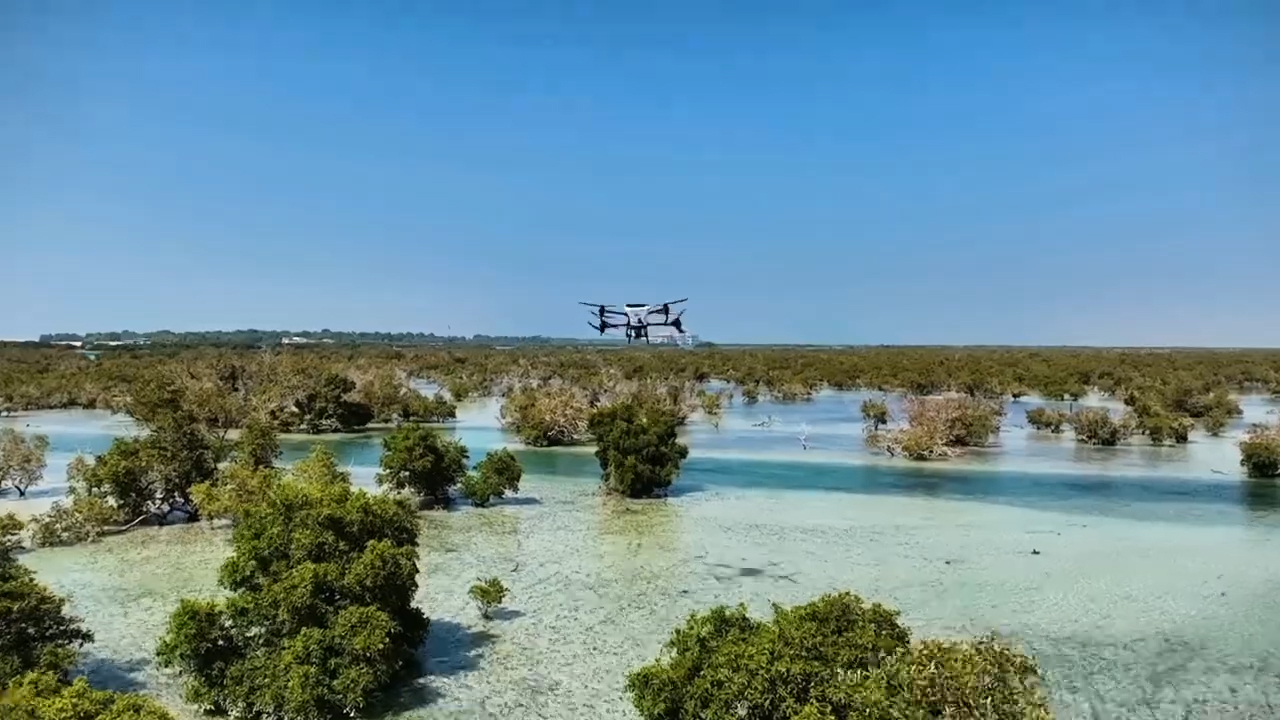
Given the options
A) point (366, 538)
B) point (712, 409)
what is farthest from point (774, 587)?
point (712, 409)

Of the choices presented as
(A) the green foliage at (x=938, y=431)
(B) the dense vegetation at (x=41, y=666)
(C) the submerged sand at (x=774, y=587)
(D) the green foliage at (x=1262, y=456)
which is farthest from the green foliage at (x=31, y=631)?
(D) the green foliage at (x=1262, y=456)

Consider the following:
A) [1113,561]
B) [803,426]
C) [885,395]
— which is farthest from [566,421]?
[885,395]

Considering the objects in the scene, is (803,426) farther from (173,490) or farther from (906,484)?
(173,490)

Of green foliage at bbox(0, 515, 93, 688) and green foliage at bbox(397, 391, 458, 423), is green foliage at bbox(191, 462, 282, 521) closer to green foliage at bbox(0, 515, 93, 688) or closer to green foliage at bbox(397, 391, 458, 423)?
green foliage at bbox(0, 515, 93, 688)

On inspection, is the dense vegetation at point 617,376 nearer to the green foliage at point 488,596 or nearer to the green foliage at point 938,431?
the green foliage at point 938,431

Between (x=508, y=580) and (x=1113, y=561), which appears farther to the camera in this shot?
(x=1113, y=561)

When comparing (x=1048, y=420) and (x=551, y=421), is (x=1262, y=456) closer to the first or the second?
(x=1048, y=420)
